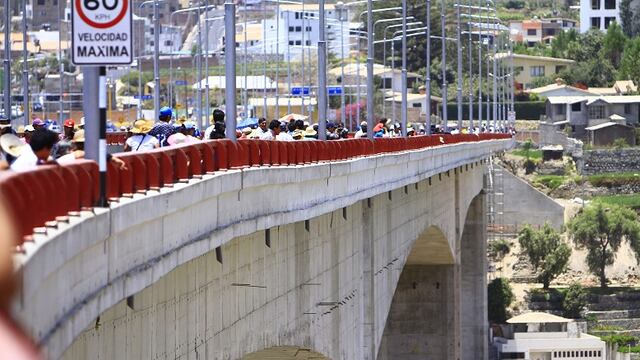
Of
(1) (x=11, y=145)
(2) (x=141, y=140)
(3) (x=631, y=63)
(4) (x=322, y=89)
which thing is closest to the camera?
(1) (x=11, y=145)

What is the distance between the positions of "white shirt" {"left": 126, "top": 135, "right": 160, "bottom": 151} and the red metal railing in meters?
0.94

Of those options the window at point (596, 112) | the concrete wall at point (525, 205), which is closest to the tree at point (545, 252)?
the concrete wall at point (525, 205)

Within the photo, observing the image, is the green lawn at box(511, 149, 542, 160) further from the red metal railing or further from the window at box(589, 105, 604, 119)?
the red metal railing

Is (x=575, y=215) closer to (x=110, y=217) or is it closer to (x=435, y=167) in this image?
(x=435, y=167)

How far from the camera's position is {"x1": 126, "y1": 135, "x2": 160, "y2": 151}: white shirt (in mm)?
19405

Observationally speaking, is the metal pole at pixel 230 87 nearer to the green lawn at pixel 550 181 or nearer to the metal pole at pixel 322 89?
the metal pole at pixel 322 89

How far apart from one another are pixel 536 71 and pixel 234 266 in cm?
17748

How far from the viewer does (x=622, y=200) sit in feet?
462

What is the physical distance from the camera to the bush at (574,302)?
107 m

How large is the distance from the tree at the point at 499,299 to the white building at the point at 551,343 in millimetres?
6061

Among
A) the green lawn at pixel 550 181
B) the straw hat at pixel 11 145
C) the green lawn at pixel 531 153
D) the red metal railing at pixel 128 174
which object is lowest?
the green lawn at pixel 550 181

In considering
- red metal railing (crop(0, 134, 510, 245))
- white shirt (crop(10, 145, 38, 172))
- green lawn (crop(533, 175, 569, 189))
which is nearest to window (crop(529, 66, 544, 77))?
green lawn (crop(533, 175, 569, 189))

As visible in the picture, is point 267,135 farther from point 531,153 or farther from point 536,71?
point 536,71

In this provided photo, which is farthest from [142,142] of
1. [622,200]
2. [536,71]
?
[536,71]
